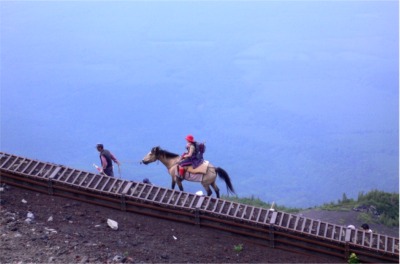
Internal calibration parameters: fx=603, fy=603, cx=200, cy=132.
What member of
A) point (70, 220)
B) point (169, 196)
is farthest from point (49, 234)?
point (169, 196)

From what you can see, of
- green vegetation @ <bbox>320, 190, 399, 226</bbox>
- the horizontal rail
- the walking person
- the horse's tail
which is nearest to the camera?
the horizontal rail

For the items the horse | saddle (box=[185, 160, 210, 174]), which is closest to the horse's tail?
the horse

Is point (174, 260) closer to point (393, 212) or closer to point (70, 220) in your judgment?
point (70, 220)

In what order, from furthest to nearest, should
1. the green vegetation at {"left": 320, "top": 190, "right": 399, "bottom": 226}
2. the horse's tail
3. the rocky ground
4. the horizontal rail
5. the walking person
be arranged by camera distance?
the green vegetation at {"left": 320, "top": 190, "right": 399, "bottom": 226}, the horse's tail, the walking person, the horizontal rail, the rocky ground

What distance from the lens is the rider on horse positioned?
1088cm

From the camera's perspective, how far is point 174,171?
11.3m

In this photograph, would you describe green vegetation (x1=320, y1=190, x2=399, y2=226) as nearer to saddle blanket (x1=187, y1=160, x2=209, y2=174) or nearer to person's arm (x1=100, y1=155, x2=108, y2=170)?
saddle blanket (x1=187, y1=160, x2=209, y2=174)

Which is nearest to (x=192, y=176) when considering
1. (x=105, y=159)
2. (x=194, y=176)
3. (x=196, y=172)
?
(x=194, y=176)

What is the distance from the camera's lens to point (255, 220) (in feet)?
30.2

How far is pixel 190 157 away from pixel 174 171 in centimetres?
58

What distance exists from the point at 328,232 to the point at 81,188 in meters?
3.96

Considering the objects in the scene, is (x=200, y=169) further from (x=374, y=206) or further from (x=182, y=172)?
(x=374, y=206)

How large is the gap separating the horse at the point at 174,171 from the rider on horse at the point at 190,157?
9.1 inches

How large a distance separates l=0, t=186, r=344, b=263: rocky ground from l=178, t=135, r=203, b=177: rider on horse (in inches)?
70.0
